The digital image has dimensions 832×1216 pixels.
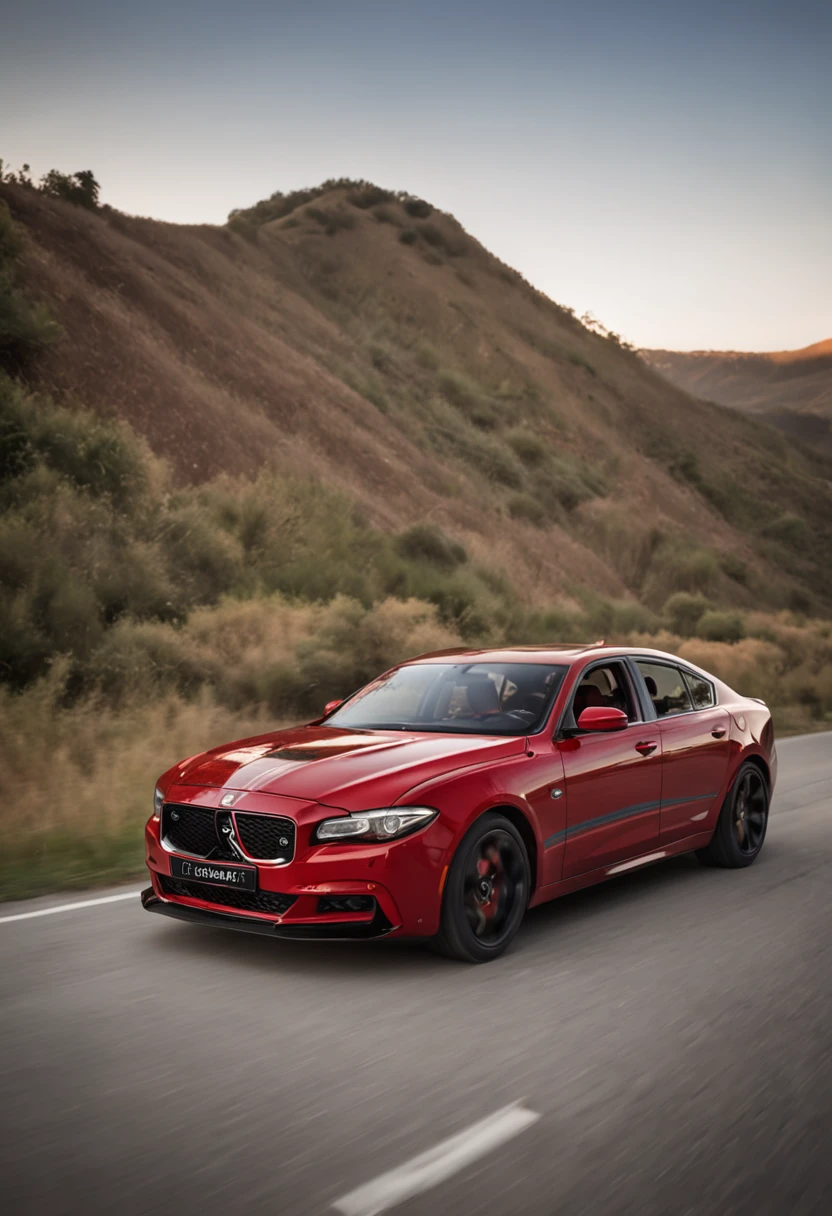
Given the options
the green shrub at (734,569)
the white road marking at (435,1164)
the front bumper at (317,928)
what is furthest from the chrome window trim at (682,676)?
the green shrub at (734,569)

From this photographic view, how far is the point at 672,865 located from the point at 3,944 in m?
4.34

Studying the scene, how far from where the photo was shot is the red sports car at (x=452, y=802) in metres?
5.44

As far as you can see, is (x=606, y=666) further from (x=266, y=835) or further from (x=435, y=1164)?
(x=435, y=1164)

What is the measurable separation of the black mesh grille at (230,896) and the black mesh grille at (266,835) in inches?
6.7

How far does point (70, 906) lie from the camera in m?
7.04

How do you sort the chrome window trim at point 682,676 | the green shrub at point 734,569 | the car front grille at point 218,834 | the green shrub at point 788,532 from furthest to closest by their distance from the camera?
1. the green shrub at point 788,532
2. the green shrub at point 734,569
3. the chrome window trim at point 682,676
4. the car front grille at point 218,834

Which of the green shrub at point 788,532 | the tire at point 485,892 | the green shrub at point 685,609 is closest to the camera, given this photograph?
the tire at point 485,892

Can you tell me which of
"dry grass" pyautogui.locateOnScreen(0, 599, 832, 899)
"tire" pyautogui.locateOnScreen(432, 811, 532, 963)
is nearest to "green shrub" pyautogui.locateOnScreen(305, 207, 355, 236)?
"dry grass" pyautogui.locateOnScreen(0, 599, 832, 899)

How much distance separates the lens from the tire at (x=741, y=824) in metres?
8.04

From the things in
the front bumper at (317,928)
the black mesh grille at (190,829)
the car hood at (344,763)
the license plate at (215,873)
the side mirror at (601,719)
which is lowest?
the front bumper at (317,928)

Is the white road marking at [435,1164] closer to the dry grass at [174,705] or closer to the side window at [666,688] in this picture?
the side window at [666,688]

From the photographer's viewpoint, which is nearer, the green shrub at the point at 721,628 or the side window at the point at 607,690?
the side window at the point at 607,690

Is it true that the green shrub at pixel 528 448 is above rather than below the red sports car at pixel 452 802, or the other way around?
above

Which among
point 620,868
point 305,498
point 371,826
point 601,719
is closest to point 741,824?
point 620,868
